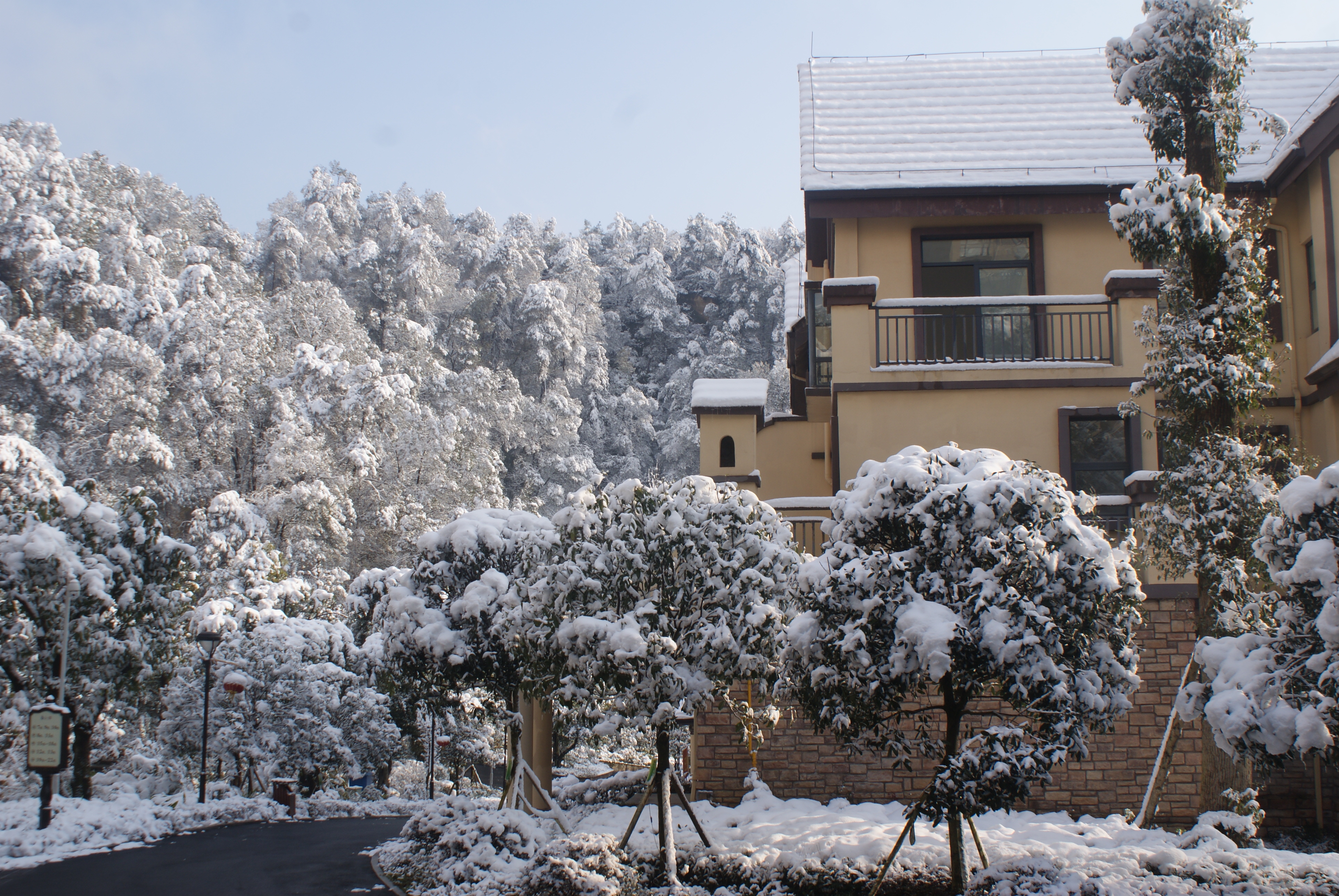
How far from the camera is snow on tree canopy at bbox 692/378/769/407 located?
13758 millimetres

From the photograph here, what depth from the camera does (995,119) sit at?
1477 cm

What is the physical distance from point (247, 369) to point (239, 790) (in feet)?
40.0

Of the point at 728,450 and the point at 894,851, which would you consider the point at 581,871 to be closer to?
the point at 894,851

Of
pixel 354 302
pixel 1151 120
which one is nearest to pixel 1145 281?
pixel 1151 120

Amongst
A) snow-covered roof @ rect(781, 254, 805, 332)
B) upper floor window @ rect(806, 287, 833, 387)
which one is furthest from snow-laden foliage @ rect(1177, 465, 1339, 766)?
snow-covered roof @ rect(781, 254, 805, 332)

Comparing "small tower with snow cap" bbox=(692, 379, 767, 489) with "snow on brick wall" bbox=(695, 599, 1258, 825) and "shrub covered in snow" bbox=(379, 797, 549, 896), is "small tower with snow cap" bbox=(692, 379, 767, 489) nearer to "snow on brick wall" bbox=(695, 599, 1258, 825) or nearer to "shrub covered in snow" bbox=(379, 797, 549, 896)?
"snow on brick wall" bbox=(695, 599, 1258, 825)

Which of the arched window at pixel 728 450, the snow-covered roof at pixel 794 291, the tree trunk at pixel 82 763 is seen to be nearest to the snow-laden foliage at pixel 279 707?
the tree trunk at pixel 82 763

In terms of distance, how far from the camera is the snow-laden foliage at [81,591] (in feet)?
43.4

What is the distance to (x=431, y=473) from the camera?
30094mm

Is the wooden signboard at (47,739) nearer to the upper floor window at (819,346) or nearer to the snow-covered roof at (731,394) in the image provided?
the snow-covered roof at (731,394)

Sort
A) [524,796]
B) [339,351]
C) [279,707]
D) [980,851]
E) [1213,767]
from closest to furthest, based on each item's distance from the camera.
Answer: [980,851]
[1213,767]
[524,796]
[279,707]
[339,351]

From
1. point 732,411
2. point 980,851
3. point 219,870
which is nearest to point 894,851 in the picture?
point 980,851

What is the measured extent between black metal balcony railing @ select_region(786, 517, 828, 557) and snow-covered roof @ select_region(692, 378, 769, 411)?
2.88m

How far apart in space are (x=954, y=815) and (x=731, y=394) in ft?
26.6
